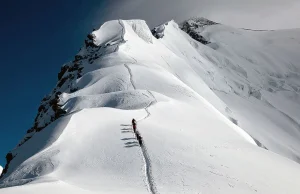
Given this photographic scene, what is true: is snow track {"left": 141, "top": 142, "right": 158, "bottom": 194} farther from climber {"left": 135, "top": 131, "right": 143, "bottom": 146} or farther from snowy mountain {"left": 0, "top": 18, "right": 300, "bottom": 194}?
climber {"left": 135, "top": 131, "right": 143, "bottom": 146}

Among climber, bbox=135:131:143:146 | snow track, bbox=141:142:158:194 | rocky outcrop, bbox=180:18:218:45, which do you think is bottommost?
snow track, bbox=141:142:158:194

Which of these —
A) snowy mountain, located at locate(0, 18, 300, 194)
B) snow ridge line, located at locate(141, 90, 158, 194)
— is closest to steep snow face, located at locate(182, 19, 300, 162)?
snowy mountain, located at locate(0, 18, 300, 194)

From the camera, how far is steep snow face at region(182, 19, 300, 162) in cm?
8121

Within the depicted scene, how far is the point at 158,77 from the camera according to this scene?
49.9 metres

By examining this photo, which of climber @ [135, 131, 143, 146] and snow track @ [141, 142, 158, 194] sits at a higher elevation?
climber @ [135, 131, 143, 146]

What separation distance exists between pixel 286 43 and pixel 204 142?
134234mm

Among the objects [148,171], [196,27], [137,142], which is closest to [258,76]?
[196,27]

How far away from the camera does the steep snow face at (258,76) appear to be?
81.2m

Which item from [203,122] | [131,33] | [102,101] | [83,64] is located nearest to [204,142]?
[203,122]

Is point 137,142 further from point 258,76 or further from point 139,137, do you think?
point 258,76

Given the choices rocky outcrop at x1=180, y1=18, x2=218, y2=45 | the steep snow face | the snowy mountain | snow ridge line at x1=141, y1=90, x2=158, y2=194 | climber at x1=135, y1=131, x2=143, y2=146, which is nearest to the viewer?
snow ridge line at x1=141, y1=90, x2=158, y2=194

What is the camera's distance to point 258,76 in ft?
392

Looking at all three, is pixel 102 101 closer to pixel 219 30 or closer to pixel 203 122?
pixel 203 122

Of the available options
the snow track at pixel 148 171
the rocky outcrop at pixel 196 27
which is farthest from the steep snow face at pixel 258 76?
the snow track at pixel 148 171
